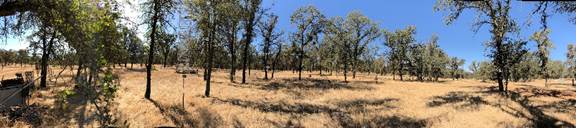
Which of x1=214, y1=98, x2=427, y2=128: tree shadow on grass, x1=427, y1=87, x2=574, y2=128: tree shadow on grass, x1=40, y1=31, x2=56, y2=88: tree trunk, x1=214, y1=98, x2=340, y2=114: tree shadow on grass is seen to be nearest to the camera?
x1=40, y1=31, x2=56, y2=88: tree trunk

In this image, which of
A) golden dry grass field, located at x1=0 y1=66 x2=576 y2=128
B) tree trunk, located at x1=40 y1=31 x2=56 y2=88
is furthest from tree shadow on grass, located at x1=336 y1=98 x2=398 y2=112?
tree trunk, located at x1=40 y1=31 x2=56 y2=88

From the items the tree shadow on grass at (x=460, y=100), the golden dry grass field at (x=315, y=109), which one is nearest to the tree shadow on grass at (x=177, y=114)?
the golden dry grass field at (x=315, y=109)

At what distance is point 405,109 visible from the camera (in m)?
36.9

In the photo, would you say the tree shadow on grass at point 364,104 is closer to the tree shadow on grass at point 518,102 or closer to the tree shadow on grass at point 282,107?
the tree shadow on grass at point 282,107

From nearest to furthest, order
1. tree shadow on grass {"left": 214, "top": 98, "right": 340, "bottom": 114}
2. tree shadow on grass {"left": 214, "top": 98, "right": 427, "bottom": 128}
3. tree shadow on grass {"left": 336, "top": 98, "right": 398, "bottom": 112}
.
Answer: tree shadow on grass {"left": 214, "top": 98, "right": 427, "bottom": 128} < tree shadow on grass {"left": 214, "top": 98, "right": 340, "bottom": 114} < tree shadow on grass {"left": 336, "top": 98, "right": 398, "bottom": 112}

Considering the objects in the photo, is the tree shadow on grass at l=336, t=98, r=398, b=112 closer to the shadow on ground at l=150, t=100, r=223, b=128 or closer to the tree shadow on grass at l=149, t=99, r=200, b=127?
the shadow on ground at l=150, t=100, r=223, b=128

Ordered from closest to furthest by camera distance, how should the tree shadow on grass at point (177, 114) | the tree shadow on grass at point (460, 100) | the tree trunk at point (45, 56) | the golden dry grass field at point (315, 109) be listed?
the tree trunk at point (45, 56), the tree shadow on grass at point (177, 114), the golden dry grass field at point (315, 109), the tree shadow on grass at point (460, 100)

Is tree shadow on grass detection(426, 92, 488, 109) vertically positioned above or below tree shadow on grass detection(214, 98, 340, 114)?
above

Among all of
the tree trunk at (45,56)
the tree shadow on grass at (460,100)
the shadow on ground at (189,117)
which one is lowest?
the shadow on ground at (189,117)

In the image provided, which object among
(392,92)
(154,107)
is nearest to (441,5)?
(392,92)

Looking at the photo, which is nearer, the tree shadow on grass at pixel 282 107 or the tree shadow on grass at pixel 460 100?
the tree shadow on grass at pixel 282 107

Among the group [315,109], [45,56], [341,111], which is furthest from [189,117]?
[341,111]

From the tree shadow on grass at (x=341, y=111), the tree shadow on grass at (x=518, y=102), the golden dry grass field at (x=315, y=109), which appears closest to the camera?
the golden dry grass field at (x=315, y=109)

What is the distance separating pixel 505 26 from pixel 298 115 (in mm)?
22260
